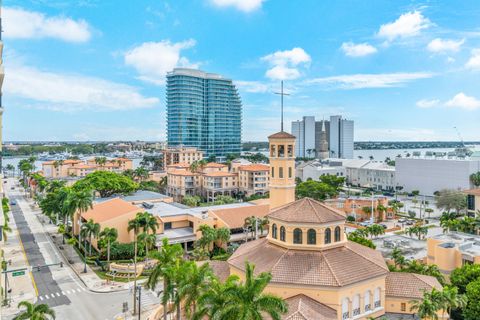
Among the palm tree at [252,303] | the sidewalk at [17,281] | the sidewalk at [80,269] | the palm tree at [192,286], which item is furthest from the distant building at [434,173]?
the sidewalk at [17,281]

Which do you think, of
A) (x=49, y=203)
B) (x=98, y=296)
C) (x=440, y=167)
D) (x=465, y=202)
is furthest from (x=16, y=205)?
(x=440, y=167)

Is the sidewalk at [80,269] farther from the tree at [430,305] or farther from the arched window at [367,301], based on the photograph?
the tree at [430,305]

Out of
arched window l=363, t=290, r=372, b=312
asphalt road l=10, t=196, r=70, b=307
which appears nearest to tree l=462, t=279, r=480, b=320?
arched window l=363, t=290, r=372, b=312

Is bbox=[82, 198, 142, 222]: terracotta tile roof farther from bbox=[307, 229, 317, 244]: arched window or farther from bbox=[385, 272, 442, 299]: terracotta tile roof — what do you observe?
bbox=[385, 272, 442, 299]: terracotta tile roof

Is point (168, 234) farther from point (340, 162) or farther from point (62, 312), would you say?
point (340, 162)

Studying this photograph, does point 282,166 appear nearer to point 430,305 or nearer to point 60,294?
point 430,305
